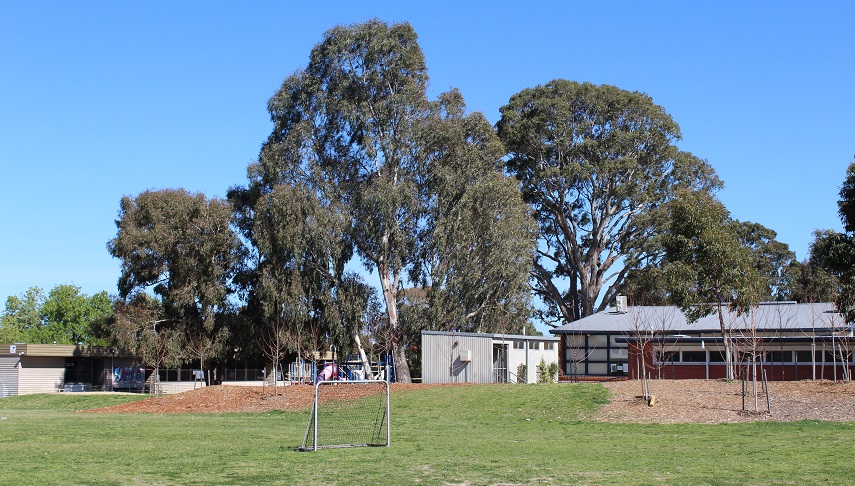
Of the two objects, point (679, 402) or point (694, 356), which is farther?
point (694, 356)

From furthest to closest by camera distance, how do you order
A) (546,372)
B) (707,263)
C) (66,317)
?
(66,317)
(546,372)
(707,263)

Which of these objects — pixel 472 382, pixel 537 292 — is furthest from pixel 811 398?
pixel 537 292

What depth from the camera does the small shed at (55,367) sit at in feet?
182

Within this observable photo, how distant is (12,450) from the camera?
18.3 meters

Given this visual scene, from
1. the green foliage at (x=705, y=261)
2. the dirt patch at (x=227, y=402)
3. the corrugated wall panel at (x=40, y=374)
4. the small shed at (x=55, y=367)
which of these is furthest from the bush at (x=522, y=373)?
the corrugated wall panel at (x=40, y=374)

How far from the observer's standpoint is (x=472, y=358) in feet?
134

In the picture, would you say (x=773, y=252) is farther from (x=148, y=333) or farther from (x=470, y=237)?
(x=148, y=333)

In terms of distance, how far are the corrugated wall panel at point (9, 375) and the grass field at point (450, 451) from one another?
28940 millimetres

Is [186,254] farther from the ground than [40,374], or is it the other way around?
[186,254]

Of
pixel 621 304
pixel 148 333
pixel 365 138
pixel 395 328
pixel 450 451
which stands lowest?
pixel 450 451

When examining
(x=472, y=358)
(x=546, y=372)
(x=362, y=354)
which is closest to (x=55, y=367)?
(x=362, y=354)

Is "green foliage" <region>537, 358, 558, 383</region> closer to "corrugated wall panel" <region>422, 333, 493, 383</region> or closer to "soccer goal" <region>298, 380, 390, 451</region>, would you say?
"corrugated wall panel" <region>422, 333, 493, 383</region>

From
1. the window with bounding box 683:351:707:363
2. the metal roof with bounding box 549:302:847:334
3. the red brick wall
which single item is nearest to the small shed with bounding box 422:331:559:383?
the red brick wall

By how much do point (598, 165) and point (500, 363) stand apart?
90.5 feet
